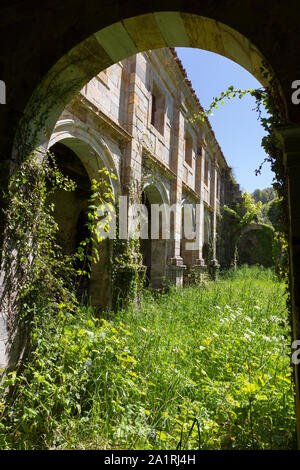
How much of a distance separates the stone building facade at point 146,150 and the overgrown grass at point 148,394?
196 cm

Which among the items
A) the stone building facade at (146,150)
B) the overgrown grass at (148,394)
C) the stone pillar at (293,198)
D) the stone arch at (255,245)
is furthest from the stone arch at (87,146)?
the stone arch at (255,245)

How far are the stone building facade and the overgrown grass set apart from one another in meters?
1.96

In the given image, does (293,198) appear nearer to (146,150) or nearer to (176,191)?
(146,150)

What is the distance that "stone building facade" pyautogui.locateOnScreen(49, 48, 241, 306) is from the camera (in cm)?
498

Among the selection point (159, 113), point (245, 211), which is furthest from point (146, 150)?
point (245, 211)

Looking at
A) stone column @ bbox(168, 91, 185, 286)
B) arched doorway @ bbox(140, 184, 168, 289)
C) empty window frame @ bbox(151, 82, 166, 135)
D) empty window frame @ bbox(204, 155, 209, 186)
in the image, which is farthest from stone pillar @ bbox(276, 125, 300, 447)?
empty window frame @ bbox(204, 155, 209, 186)

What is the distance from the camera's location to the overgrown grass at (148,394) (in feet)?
6.84

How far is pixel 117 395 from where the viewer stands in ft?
7.83

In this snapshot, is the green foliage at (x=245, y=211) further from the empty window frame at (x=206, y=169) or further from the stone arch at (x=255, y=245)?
the empty window frame at (x=206, y=169)

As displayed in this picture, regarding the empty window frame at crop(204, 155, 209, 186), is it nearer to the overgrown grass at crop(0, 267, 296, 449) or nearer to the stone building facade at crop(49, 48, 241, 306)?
the stone building facade at crop(49, 48, 241, 306)

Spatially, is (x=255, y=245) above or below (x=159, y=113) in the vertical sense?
below

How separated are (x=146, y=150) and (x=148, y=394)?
5.00m

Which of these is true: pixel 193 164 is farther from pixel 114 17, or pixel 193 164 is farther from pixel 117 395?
pixel 117 395

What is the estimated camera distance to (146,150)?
643cm
